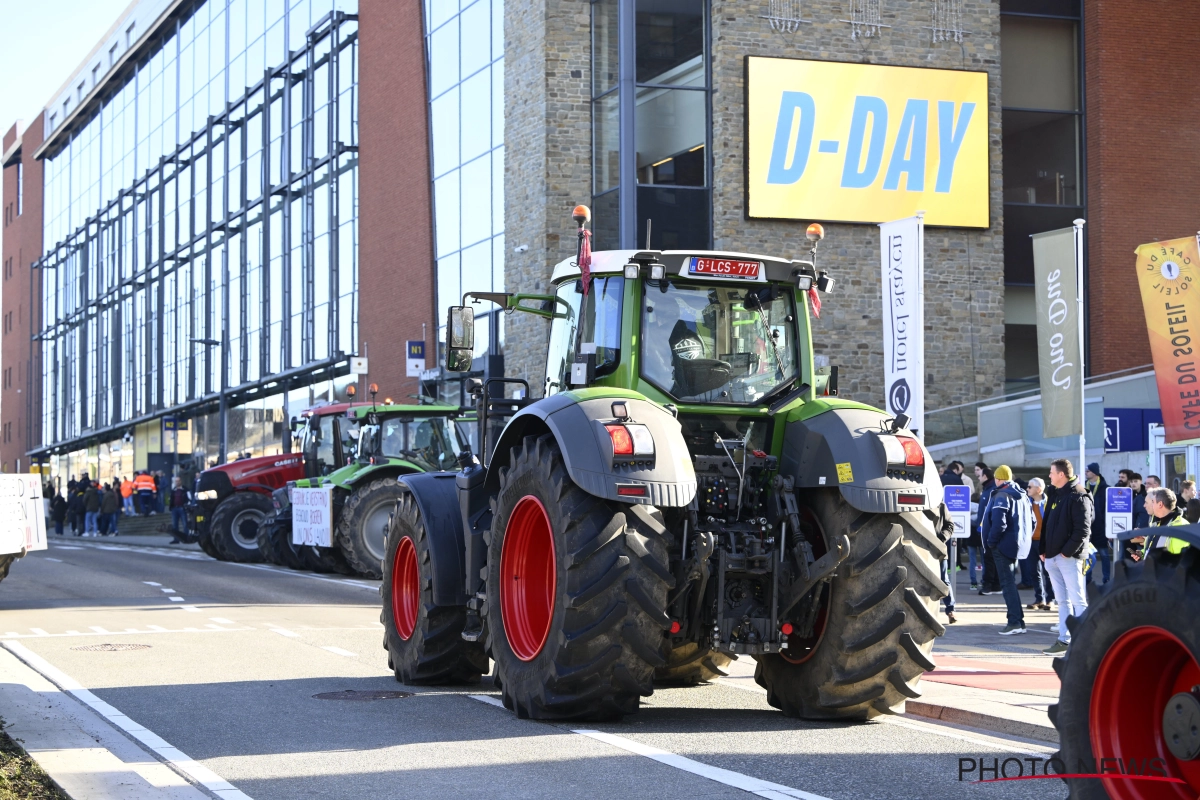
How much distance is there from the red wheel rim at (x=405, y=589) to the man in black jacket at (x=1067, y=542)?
5815 millimetres

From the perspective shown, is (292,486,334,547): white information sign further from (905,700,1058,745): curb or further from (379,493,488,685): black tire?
(905,700,1058,745): curb

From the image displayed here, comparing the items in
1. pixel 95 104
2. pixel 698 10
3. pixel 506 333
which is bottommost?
pixel 506 333

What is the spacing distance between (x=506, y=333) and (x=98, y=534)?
75.5 feet

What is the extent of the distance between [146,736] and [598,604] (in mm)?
2674

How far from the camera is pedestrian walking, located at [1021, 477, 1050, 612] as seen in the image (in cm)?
1814

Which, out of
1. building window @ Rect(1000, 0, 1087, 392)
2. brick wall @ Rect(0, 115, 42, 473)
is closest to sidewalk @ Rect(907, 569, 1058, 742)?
building window @ Rect(1000, 0, 1087, 392)

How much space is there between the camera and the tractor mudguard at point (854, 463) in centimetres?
830

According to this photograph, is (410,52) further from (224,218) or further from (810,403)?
(810,403)

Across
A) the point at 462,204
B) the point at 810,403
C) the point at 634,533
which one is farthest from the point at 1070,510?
the point at 462,204

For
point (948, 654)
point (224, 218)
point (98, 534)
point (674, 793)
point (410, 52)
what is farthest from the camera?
point (224, 218)

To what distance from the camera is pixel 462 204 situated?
115ft

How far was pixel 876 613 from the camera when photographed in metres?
8.31

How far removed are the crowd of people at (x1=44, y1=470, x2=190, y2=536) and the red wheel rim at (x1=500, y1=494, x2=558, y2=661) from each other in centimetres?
3434

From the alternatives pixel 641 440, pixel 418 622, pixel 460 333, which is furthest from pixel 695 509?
pixel 418 622
